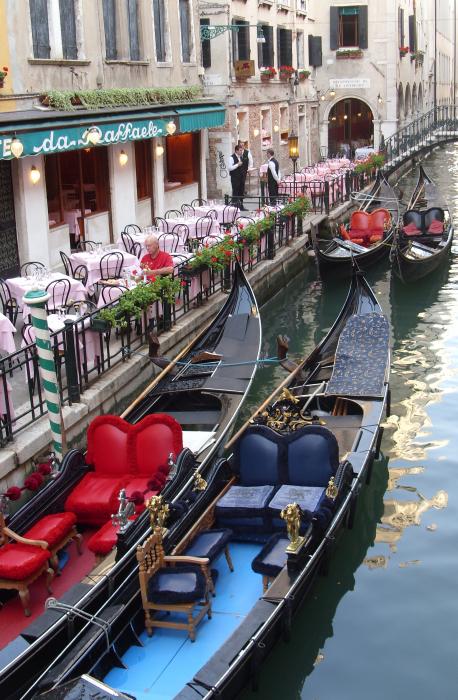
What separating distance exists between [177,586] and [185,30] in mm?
Result: 10572

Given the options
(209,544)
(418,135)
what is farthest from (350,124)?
(209,544)

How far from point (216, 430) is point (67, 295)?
7.57 feet

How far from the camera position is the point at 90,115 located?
392 inches

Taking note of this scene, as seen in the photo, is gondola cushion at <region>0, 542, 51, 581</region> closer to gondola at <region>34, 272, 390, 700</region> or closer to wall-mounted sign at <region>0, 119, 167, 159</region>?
gondola at <region>34, 272, 390, 700</region>

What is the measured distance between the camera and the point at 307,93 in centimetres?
2145

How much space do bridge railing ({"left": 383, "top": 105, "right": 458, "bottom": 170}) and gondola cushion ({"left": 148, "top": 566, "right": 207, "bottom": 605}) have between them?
1801 centimetres

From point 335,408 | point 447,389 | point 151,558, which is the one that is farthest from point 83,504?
point 447,389

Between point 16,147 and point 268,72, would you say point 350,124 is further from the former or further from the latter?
point 16,147

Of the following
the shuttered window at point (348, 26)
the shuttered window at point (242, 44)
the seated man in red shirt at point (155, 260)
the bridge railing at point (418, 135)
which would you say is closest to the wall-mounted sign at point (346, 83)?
the shuttered window at point (348, 26)

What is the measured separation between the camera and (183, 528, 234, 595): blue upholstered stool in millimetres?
4465

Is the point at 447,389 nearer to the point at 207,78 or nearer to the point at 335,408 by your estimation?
the point at 335,408

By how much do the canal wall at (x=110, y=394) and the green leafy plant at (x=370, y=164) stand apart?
6498 millimetres

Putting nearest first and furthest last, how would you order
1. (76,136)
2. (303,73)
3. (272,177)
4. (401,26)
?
(76,136), (272,177), (303,73), (401,26)

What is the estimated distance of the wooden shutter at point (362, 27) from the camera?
2252cm
